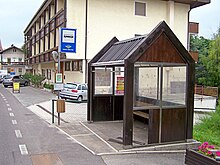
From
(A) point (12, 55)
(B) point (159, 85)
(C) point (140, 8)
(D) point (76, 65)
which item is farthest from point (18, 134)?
(A) point (12, 55)

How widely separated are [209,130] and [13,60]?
7316 centimetres

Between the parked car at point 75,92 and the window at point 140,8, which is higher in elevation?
the window at point 140,8

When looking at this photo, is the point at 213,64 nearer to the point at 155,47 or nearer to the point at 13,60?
the point at 155,47

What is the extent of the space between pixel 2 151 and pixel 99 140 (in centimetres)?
289

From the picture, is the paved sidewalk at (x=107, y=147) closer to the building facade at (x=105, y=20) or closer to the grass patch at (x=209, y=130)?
the grass patch at (x=209, y=130)

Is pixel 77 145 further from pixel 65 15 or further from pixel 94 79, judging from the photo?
pixel 65 15

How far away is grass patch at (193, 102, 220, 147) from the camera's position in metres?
9.88

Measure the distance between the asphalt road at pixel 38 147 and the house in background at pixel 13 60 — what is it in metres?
64.4

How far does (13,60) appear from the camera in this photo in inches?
3066

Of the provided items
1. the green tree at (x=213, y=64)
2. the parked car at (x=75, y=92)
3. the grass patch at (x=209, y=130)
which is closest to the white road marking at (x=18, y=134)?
the grass patch at (x=209, y=130)

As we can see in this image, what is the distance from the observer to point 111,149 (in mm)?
8227

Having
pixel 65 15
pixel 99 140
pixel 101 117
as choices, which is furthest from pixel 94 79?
pixel 65 15

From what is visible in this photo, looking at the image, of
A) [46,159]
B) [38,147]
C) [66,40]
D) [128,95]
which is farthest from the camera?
[66,40]

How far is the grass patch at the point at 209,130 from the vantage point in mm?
9875
